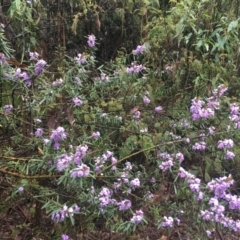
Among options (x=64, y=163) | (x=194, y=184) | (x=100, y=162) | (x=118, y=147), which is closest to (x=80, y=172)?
(x=64, y=163)

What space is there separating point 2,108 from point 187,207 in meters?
1.20

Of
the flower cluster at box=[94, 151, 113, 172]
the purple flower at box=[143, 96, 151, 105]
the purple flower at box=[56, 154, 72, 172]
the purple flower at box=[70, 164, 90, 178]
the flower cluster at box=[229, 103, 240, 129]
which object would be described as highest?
the purple flower at box=[70, 164, 90, 178]

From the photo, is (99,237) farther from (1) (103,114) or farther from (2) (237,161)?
(2) (237,161)

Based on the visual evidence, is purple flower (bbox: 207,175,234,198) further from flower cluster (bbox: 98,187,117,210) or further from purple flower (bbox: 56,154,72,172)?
purple flower (bbox: 56,154,72,172)

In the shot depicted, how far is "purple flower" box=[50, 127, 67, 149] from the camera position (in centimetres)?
217

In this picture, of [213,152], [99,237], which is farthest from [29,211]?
[213,152]

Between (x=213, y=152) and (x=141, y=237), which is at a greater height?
(x=213, y=152)

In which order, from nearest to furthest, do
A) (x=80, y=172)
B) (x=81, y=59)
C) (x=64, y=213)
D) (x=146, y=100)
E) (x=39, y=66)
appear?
1. (x=80, y=172)
2. (x=64, y=213)
3. (x=39, y=66)
4. (x=81, y=59)
5. (x=146, y=100)

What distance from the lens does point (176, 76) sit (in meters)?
3.72

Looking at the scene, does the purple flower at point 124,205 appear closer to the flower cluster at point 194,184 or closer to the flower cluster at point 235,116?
the flower cluster at point 194,184

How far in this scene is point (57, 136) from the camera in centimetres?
221

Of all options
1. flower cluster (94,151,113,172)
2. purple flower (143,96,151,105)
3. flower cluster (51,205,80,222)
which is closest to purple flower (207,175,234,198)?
flower cluster (94,151,113,172)

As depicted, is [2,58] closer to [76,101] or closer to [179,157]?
[76,101]

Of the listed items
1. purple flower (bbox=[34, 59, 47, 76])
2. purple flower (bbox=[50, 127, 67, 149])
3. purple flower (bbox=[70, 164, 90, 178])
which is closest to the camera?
purple flower (bbox=[70, 164, 90, 178])
